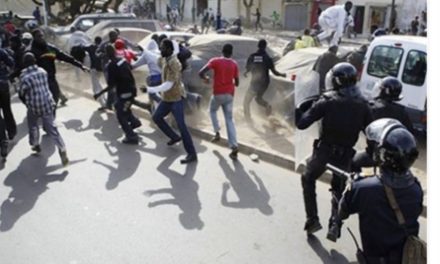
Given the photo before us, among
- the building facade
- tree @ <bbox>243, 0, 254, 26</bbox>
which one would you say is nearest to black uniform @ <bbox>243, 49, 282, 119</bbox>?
the building facade

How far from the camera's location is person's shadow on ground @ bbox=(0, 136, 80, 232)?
5074 millimetres

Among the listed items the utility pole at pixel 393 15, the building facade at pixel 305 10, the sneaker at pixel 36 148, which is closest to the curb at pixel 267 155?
the sneaker at pixel 36 148

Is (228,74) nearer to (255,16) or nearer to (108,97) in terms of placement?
(108,97)

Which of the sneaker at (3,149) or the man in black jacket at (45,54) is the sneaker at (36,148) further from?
the man in black jacket at (45,54)

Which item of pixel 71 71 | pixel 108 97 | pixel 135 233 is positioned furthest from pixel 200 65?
pixel 71 71

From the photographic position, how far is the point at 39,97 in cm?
642

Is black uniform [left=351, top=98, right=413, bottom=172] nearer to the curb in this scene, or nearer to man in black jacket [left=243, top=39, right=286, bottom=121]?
the curb

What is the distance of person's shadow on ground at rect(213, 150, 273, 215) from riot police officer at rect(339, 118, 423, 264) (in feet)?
8.15

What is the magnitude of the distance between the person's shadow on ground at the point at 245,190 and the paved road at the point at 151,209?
0.01 m

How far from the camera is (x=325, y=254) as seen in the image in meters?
4.27

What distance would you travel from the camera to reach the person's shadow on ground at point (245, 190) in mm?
5301

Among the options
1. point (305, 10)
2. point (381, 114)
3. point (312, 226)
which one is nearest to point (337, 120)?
point (381, 114)

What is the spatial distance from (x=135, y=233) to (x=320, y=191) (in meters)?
2.46

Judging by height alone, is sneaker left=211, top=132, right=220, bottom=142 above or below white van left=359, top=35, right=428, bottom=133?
below
